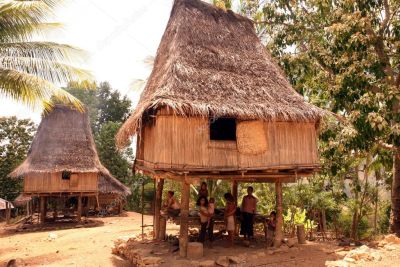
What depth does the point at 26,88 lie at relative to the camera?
1152 centimetres

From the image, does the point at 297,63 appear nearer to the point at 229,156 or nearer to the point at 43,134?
Answer: the point at 229,156

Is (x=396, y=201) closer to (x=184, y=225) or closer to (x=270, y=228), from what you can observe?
(x=270, y=228)

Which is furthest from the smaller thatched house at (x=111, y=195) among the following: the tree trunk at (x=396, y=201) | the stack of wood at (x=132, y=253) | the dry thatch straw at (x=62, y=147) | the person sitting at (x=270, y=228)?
the tree trunk at (x=396, y=201)

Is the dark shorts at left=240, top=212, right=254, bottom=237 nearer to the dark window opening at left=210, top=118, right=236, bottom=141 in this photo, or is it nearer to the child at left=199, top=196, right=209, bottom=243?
the child at left=199, top=196, right=209, bottom=243

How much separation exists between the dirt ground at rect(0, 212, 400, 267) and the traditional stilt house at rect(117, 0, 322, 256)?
96cm

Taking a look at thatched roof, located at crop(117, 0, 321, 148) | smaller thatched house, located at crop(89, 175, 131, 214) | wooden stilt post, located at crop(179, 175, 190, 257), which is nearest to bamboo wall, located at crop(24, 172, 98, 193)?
smaller thatched house, located at crop(89, 175, 131, 214)

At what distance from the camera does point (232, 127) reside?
1406 centimetres

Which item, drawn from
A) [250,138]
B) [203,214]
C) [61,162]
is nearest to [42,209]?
[61,162]

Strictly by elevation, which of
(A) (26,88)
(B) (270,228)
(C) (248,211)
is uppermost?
(A) (26,88)

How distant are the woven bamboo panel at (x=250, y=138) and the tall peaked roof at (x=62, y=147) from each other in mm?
15094

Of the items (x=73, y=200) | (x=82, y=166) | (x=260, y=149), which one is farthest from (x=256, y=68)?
(x=73, y=200)

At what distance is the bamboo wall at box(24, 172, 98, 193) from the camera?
2241 cm

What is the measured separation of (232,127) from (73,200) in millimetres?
19260

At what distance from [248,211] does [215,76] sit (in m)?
4.38
